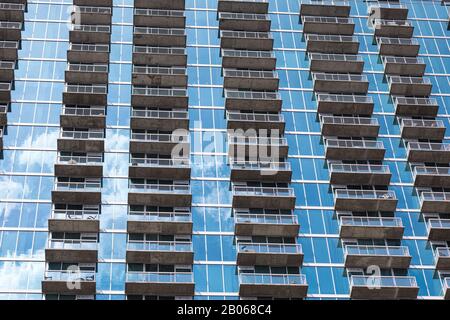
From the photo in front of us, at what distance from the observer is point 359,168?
228 feet

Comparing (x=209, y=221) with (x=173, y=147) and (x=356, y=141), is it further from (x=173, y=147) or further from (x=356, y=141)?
(x=356, y=141)

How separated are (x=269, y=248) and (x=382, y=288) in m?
7.86

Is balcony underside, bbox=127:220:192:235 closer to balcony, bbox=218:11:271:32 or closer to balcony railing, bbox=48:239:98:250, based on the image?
balcony railing, bbox=48:239:98:250

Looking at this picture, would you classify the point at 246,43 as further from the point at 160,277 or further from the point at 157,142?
the point at 160,277

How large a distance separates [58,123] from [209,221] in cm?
1443

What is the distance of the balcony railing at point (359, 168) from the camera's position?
69.4m

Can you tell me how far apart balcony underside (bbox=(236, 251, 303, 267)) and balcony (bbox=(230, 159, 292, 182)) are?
7.01 meters

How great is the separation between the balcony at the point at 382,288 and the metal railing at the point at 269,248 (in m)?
4.27

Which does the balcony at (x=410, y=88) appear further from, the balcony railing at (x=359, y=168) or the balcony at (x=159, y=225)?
the balcony at (x=159, y=225)

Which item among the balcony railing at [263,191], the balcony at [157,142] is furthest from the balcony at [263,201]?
the balcony at [157,142]

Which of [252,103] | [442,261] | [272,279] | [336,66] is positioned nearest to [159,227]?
[272,279]

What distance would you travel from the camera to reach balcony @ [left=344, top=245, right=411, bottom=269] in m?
63.5
